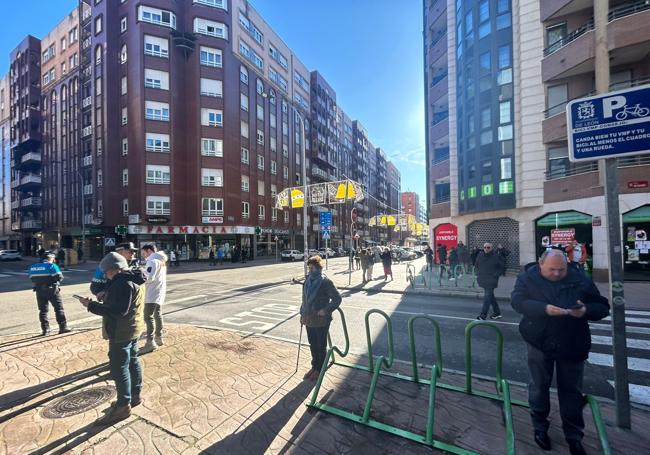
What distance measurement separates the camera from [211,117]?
32.5 metres

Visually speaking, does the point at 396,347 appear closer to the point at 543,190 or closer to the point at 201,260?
the point at 543,190

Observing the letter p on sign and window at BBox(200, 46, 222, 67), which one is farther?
window at BBox(200, 46, 222, 67)

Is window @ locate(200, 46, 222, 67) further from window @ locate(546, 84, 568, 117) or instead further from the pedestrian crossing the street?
the pedestrian crossing the street

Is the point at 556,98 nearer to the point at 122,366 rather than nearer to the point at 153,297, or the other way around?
the point at 153,297

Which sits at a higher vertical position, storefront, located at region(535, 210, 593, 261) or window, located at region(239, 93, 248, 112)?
window, located at region(239, 93, 248, 112)

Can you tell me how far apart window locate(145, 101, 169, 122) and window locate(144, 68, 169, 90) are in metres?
1.77

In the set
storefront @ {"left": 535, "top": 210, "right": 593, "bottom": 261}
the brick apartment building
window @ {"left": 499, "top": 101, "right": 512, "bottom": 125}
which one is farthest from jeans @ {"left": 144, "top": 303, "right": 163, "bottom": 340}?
the brick apartment building

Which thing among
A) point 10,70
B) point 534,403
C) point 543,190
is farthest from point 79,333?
point 10,70

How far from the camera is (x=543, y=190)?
17.0 metres

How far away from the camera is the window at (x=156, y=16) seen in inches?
1188

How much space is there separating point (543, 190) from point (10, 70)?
252 ft

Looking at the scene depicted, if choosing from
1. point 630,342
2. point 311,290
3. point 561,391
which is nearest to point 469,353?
point 561,391

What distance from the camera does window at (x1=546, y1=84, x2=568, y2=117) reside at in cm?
1620

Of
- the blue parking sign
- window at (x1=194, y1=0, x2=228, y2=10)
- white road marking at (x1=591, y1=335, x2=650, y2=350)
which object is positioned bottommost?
white road marking at (x1=591, y1=335, x2=650, y2=350)
